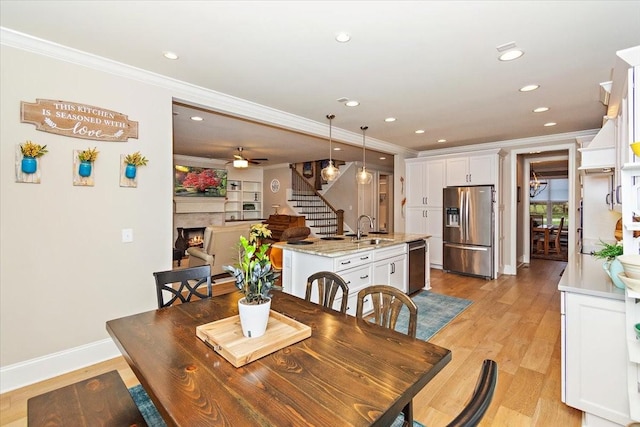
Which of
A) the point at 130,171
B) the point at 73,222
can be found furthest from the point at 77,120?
the point at 73,222

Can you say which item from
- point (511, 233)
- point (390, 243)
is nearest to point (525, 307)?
point (390, 243)

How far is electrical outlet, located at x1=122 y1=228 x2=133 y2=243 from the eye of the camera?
2731 mm

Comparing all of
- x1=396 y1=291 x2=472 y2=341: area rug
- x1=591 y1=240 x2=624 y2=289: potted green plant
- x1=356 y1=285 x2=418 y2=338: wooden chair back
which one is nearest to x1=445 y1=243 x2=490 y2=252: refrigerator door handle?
x1=396 y1=291 x2=472 y2=341: area rug

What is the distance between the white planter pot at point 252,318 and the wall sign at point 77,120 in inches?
86.7

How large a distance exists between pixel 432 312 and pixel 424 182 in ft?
11.1

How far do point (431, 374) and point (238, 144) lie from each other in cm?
591

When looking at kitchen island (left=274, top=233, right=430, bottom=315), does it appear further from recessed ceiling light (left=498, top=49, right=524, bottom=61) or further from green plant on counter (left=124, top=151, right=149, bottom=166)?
recessed ceiling light (left=498, top=49, right=524, bottom=61)

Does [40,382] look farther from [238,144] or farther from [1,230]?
[238,144]

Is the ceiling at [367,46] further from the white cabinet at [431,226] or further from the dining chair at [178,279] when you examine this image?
the white cabinet at [431,226]

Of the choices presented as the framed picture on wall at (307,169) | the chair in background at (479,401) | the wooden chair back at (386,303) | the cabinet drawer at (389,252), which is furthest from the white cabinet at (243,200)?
the chair in background at (479,401)

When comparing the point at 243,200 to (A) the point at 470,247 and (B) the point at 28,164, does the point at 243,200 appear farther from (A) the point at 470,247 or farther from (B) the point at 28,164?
(B) the point at 28,164

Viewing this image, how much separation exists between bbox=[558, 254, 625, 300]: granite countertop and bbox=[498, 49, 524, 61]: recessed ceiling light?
180cm

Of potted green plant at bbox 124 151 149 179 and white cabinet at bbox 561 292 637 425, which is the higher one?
potted green plant at bbox 124 151 149 179

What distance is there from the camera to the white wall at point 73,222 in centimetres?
223
